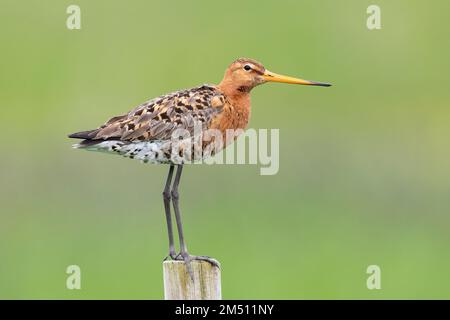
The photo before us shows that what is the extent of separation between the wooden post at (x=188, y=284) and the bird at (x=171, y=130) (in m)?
0.71

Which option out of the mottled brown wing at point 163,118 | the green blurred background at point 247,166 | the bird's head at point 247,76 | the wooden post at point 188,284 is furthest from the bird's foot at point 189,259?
the green blurred background at point 247,166

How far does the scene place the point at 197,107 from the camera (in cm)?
941

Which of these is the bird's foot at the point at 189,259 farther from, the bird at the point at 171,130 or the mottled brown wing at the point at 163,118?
the mottled brown wing at the point at 163,118

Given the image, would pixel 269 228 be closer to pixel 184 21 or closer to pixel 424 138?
pixel 424 138

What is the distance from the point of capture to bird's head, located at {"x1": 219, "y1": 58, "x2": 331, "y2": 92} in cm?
970

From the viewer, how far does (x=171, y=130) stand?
9289 mm

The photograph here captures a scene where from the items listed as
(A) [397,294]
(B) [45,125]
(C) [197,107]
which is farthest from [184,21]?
(C) [197,107]

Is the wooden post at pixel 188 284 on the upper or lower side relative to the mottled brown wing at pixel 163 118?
lower

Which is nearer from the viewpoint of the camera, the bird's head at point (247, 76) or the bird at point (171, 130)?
the bird at point (171, 130)

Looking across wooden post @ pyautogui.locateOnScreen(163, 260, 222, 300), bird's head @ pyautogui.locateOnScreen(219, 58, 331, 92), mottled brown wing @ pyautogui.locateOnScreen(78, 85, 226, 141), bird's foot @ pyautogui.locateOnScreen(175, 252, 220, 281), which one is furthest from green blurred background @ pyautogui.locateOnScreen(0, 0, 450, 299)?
wooden post @ pyautogui.locateOnScreen(163, 260, 222, 300)

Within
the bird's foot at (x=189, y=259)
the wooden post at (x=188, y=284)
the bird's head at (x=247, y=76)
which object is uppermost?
the bird's head at (x=247, y=76)

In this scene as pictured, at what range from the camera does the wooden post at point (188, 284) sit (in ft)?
26.7

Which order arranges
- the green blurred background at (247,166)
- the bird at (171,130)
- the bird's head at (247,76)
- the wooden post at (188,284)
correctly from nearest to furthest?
1. the wooden post at (188,284)
2. the bird at (171,130)
3. the bird's head at (247,76)
4. the green blurred background at (247,166)

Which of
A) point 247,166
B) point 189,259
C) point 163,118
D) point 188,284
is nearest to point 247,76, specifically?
point 163,118
